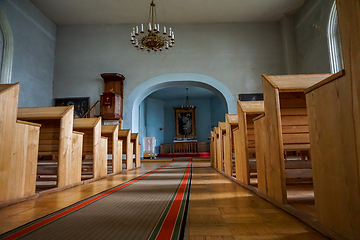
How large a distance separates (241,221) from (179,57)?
781 cm

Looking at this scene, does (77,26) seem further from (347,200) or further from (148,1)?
(347,200)

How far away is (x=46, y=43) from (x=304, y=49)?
27.7 ft

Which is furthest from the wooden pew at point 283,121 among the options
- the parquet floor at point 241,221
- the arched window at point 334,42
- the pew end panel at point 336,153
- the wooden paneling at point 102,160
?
the arched window at point 334,42

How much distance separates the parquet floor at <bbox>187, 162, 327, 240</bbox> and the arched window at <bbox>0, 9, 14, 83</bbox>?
694 cm

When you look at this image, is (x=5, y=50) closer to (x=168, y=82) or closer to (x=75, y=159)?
(x=168, y=82)

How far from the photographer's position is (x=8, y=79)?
656cm

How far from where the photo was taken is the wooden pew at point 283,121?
5.08ft

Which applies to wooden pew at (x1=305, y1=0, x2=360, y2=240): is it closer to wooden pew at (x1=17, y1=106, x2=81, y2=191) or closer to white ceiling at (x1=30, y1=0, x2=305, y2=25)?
wooden pew at (x1=17, y1=106, x2=81, y2=191)

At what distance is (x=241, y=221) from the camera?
1.23 m

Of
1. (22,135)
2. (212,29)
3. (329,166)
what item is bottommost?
(329,166)

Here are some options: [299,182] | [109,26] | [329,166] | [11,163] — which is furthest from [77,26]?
[329,166]

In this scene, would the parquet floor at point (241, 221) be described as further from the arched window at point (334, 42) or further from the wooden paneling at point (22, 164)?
the arched window at point (334, 42)

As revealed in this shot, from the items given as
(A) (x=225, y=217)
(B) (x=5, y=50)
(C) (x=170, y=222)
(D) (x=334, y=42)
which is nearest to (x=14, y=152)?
(C) (x=170, y=222)

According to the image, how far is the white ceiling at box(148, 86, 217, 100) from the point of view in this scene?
12836mm
